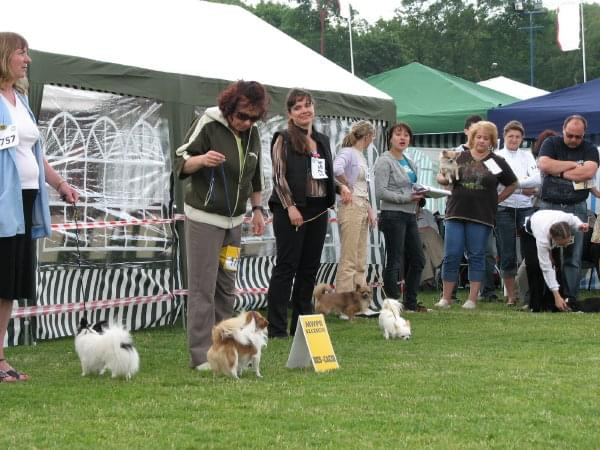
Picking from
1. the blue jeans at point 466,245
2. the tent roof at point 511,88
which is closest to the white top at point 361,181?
the blue jeans at point 466,245

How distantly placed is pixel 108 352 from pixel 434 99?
11800 mm

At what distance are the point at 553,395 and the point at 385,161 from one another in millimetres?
4737

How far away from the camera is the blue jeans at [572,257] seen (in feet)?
32.0

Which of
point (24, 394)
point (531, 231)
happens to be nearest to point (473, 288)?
point (531, 231)

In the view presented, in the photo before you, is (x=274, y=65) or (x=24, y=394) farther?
(x=274, y=65)

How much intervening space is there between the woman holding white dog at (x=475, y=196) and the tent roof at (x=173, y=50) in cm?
108

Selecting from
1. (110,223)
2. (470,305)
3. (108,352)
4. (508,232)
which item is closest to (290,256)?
(110,223)

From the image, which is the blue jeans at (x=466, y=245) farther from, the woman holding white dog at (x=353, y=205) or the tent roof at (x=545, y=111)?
the tent roof at (x=545, y=111)

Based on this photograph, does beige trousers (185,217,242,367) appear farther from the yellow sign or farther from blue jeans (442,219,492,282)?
blue jeans (442,219,492,282)

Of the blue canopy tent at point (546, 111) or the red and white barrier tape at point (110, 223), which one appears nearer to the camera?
the red and white barrier tape at point (110, 223)

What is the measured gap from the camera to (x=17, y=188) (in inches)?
207

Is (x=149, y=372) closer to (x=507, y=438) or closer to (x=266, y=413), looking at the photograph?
(x=266, y=413)

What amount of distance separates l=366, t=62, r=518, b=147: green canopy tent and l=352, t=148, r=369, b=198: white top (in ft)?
22.0

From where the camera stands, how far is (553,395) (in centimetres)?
497
